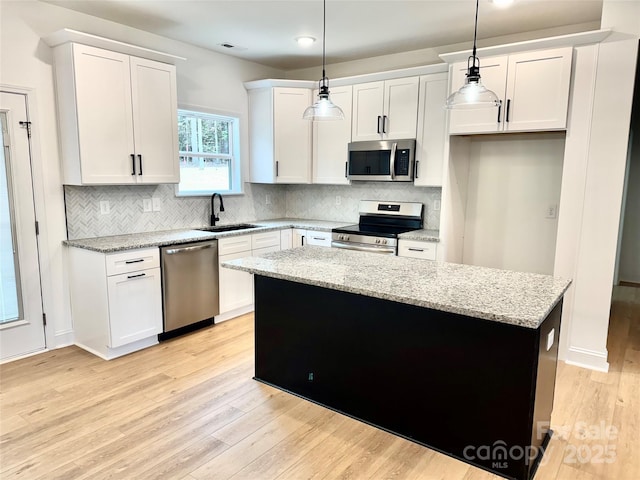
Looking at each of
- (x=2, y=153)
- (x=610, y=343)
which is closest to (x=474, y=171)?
(x=610, y=343)

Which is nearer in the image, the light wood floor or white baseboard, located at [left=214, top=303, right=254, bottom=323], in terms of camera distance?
the light wood floor

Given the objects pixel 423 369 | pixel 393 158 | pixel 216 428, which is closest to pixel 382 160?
pixel 393 158

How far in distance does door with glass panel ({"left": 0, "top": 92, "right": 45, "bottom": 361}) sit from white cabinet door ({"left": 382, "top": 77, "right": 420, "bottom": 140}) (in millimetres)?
3156

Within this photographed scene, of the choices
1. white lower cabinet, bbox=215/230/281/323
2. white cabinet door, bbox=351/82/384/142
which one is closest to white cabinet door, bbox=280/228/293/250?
white lower cabinet, bbox=215/230/281/323

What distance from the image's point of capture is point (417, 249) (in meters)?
4.00

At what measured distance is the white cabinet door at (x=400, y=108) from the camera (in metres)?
4.17

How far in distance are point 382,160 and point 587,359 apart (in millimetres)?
2498

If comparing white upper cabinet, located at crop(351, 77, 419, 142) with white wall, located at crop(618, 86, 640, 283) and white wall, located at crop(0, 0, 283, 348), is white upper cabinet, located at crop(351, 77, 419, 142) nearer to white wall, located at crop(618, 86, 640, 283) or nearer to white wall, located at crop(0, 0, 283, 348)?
white wall, located at crop(0, 0, 283, 348)

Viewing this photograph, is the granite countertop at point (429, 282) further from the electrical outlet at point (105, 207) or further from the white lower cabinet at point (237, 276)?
the electrical outlet at point (105, 207)

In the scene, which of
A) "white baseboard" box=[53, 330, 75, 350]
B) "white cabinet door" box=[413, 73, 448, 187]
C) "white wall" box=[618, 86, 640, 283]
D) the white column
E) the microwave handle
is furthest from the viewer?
"white wall" box=[618, 86, 640, 283]

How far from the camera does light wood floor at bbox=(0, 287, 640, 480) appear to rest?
6.88 feet

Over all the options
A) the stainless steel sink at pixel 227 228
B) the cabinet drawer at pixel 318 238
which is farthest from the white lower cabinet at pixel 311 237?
the stainless steel sink at pixel 227 228

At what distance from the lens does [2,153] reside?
316 centimetres

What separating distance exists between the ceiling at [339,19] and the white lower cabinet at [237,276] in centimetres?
191
